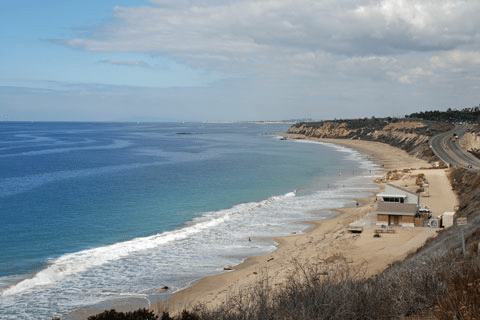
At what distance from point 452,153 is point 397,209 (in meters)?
46.7

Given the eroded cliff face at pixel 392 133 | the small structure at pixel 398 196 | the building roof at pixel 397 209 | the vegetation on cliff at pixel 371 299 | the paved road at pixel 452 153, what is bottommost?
the building roof at pixel 397 209

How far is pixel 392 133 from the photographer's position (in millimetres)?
125812

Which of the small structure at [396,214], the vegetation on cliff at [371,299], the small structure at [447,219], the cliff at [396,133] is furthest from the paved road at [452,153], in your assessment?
the vegetation on cliff at [371,299]

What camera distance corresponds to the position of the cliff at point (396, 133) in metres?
90.2

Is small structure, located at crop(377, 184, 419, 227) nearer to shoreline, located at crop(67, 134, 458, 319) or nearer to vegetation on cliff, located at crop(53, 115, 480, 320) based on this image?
shoreline, located at crop(67, 134, 458, 319)

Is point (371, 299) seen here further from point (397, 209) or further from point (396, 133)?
point (396, 133)

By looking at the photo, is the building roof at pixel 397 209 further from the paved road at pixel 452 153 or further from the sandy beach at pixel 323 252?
the paved road at pixel 452 153

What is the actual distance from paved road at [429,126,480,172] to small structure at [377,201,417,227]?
79.2 ft

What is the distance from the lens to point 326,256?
22.6 meters

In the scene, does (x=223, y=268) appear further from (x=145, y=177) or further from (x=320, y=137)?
(x=320, y=137)

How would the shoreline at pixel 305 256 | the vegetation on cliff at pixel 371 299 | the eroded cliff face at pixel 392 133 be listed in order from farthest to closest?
the eroded cliff face at pixel 392 133
the shoreline at pixel 305 256
the vegetation on cliff at pixel 371 299

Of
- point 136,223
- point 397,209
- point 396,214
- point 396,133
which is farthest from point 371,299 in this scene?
point 396,133

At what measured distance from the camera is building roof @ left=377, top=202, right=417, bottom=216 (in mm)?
28156

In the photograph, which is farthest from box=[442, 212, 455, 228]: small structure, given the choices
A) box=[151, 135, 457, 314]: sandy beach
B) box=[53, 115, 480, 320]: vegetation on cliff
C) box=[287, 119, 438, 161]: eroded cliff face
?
box=[287, 119, 438, 161]: eroded cliff face
